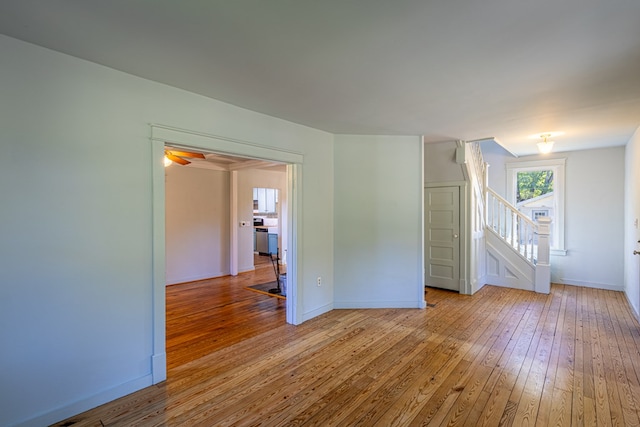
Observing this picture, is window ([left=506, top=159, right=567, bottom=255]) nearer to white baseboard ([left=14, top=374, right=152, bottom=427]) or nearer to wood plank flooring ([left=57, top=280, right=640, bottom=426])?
wood plank flooring ([left=57, top=280, right=640, bottom=426])

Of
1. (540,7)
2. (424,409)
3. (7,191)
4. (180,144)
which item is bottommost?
(424,409)

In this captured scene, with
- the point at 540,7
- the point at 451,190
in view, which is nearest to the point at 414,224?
the point at 451,190

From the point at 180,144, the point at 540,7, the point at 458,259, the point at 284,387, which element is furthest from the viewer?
the point at 458,259

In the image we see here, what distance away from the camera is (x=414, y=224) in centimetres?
432

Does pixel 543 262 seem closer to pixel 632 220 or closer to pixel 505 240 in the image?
pixel 505 240

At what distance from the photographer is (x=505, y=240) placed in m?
5.57

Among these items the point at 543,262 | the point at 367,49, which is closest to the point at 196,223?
the point at 367,49

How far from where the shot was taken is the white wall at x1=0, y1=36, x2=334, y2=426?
187 cm

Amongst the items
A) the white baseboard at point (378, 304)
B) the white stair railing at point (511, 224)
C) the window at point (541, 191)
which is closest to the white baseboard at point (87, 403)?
the white baseboard at point (378, 304)

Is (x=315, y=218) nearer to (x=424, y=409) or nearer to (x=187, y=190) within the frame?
(x=424, y=409)

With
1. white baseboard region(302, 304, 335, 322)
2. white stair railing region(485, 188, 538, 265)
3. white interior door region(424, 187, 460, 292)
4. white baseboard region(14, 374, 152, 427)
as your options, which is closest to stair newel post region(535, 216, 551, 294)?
white stair railing region(485, 188, 538, 265)

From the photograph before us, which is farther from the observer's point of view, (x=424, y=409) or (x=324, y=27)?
(x=424, y=409)

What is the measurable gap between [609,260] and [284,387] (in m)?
6.08

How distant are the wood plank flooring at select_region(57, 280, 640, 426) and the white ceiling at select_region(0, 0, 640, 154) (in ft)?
7.91
